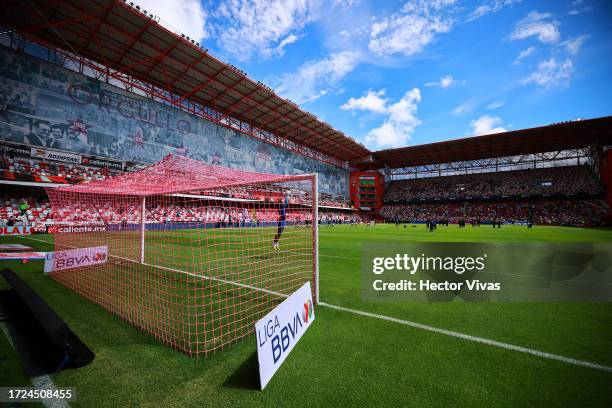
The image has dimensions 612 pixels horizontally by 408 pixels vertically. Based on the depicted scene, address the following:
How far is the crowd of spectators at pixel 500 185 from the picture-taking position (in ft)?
150

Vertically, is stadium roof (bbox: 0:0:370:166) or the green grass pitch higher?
stadium roof (bbox: 0:0:370:166)

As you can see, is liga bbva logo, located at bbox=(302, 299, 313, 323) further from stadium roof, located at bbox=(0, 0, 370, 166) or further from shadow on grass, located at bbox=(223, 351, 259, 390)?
stadium roof, located at bbox=(0, 0, 370, 166)

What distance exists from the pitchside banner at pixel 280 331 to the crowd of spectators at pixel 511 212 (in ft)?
119

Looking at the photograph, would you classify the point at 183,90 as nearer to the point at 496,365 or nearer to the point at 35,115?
the point at 35,115

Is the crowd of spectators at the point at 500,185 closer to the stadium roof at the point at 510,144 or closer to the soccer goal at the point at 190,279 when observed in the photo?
the stadium roof at the point at 510,144

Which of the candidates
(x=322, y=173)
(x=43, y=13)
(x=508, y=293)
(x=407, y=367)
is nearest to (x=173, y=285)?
(x=407, y=367)

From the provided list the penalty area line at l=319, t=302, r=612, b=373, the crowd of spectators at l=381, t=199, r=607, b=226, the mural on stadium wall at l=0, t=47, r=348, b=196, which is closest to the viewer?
the penalty area line at l=319, t=302, r=612, b=373

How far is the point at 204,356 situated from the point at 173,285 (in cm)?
326

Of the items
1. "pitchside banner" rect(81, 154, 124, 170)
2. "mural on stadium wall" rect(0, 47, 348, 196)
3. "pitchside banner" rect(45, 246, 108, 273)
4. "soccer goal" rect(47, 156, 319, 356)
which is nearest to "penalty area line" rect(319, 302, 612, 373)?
"soccer goal" rect(47, 156, 319, 356)

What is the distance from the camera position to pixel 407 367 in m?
2.61

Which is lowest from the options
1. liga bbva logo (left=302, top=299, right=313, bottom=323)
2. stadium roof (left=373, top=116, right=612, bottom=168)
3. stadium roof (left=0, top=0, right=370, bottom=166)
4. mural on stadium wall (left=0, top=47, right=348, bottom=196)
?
liga bbva logo (left=302, top=299, right=313, bottom=323)

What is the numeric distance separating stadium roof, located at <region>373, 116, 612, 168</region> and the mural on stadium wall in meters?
41.8

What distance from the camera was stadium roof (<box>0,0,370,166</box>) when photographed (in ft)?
65.2

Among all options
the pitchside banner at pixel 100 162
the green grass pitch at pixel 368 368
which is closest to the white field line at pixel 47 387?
the green grass pitch at pixel 368 368
